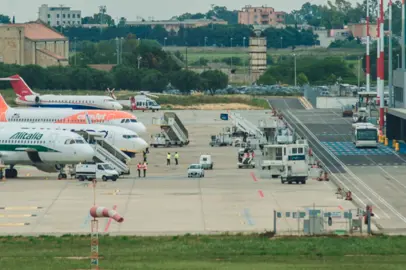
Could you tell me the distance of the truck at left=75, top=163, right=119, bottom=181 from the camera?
115 metres

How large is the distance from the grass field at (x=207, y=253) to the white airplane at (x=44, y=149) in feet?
116

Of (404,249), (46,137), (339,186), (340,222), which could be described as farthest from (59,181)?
(404,249)

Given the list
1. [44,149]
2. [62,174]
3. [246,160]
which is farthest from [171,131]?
[44,149]

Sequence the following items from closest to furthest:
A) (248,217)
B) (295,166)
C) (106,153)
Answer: (248,217) < (295,166) < (106,153)

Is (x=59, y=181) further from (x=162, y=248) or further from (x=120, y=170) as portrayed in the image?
(x=162, y=248)

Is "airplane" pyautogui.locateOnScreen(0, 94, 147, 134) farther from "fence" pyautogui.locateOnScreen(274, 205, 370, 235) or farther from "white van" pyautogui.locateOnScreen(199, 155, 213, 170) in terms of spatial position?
"fence" pyautogui.locateOnScreen(274, 205, 370, 235)

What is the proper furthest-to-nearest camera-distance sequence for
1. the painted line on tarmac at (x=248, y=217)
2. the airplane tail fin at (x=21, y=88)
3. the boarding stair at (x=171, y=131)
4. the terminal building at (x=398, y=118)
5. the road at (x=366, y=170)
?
the airplane tail fin at (x=21, y=88) < the boarding stair at (x=171, y=131) < the terminal building at (x=398, y=118) < the road at (x=366, y=170) < the painted line on tarmac at (x=248, y=217)

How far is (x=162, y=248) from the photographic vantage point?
73500mm

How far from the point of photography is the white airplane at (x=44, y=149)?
114 metres

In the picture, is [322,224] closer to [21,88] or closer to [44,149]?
[44,149]

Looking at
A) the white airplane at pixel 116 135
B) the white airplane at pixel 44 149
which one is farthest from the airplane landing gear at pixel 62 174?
the white airplane at pixel 116 135

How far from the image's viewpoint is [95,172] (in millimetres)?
115312

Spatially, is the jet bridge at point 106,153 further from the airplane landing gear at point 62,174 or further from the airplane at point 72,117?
the airplane at point 72,117

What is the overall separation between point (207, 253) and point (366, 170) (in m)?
57.0
